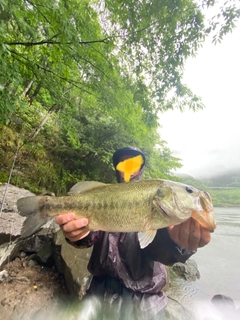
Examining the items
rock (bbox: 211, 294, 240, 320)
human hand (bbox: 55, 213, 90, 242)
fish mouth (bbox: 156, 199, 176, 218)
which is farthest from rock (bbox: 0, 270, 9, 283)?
rock (bbox: 211, 294, 240, 320)

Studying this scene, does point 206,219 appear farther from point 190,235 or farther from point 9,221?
point 9,221

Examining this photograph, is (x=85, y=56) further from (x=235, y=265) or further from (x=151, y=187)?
(x=235, y=265)

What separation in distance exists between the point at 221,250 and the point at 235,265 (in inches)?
87.9

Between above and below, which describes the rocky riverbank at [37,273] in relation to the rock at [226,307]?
above

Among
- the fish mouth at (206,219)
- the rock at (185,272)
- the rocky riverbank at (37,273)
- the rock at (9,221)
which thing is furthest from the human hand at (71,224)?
the rock at (185,272)

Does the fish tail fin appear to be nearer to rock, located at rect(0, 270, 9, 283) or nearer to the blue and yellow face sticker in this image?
→ the blue and yellow face sticker

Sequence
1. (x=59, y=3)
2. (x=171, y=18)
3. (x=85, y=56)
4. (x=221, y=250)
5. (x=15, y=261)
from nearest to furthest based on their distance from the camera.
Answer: (x=59, y=3), (x=85, y=56), (x=15, y=261), (x=171, y=18), (x=221, y=250)

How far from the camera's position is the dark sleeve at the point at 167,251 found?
172 cm

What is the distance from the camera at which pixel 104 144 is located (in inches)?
328

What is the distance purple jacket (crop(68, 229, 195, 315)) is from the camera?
74.7 inches

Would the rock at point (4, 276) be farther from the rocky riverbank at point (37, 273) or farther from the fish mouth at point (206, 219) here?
the fish mouth at point (206, 219)

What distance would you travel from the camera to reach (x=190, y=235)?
1.59m

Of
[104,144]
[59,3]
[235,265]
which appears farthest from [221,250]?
[59,3]

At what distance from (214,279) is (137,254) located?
316 inches
